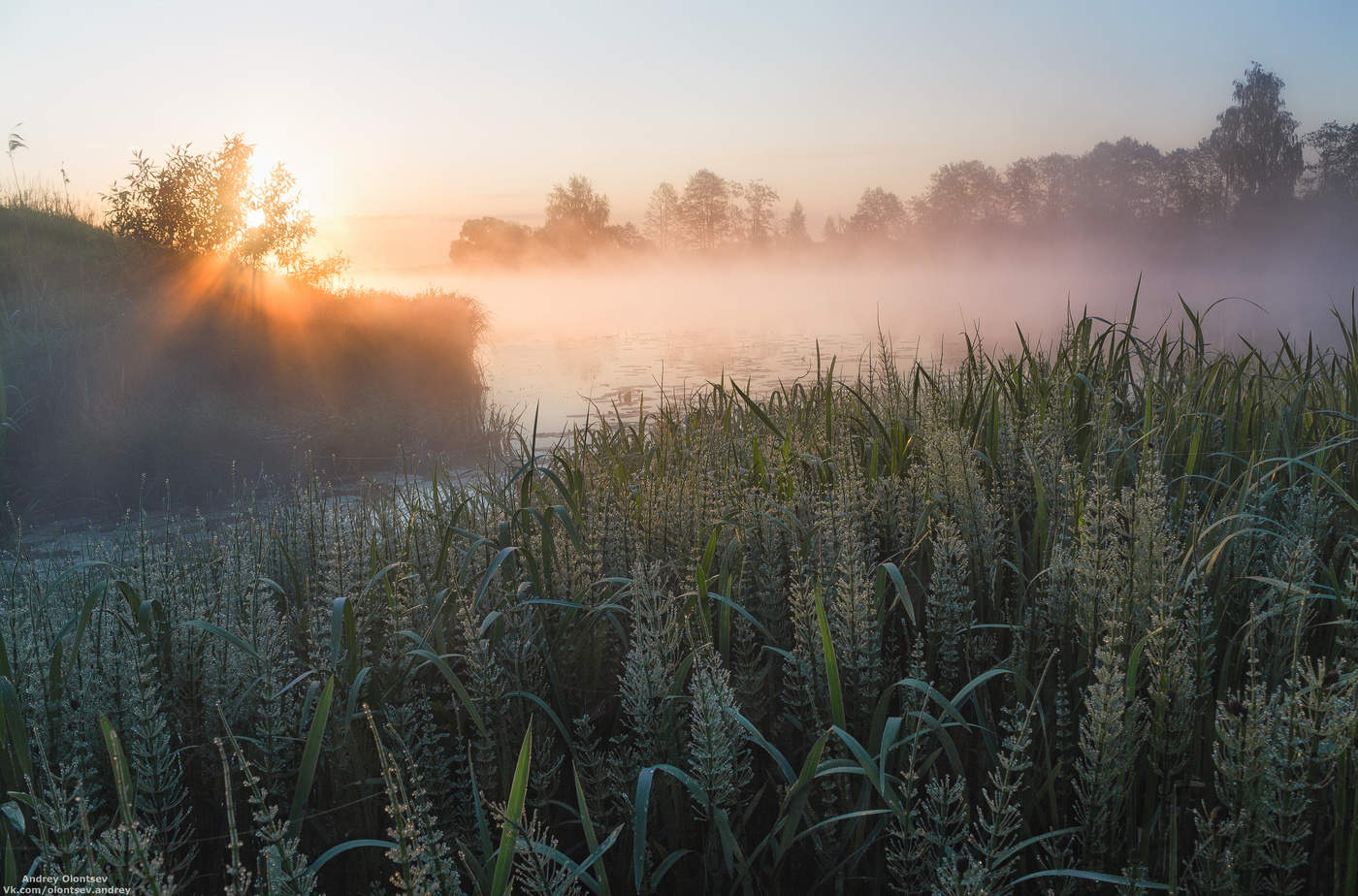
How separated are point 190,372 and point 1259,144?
67.1 meters

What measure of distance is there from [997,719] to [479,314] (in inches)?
654

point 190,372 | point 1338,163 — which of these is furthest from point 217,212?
point 1338,163

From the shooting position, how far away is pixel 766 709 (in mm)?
2301

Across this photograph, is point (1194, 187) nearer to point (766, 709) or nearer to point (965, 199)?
point (965, 199)

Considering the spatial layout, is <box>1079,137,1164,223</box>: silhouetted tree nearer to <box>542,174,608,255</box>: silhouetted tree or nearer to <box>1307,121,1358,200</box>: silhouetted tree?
<box>1307,121,1358,200</box>: silhouetted tree

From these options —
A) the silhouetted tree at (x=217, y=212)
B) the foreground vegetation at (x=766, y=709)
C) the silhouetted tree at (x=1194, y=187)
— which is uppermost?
the silhouetted tree at (x=1194, y=187)

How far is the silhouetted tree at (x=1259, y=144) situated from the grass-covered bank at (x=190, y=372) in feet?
199

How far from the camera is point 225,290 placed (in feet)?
46.2

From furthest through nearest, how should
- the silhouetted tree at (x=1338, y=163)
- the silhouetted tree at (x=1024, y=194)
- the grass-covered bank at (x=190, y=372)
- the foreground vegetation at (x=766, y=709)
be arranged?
the silhouetted tree at (x=1024, y=194), the silhouetted tree at (x=1338, y=163), the grass-covered bank at (x=190, y=372), the foreground vegetation at (x=766, y=709)

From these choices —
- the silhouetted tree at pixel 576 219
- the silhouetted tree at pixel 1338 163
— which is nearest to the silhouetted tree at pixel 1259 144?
the silhouetted tree at pixel 1338 163

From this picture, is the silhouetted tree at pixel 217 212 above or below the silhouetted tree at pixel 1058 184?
below

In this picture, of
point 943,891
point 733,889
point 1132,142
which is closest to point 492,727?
point 733,889

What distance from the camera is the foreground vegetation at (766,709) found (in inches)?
57.9

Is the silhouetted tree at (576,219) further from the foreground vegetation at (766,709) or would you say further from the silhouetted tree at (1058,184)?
the foreground vegetation at (766,709)
